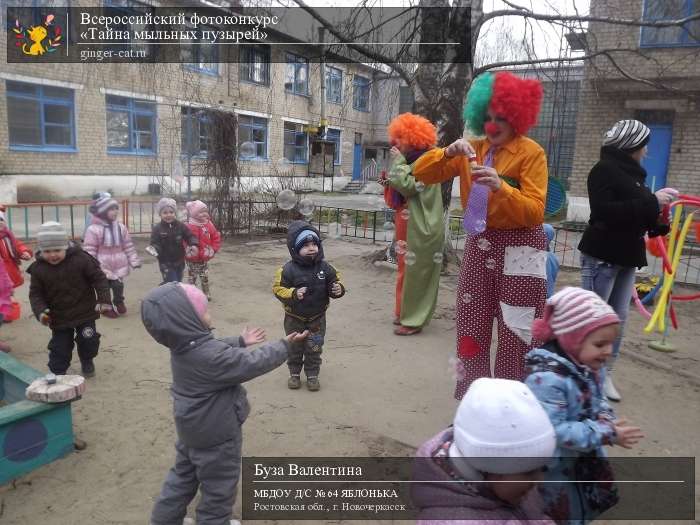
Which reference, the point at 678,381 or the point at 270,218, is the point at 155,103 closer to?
the point at 270,218

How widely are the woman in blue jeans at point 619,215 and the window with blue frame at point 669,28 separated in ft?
26.3

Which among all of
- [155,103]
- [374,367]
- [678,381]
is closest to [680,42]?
[678,381]

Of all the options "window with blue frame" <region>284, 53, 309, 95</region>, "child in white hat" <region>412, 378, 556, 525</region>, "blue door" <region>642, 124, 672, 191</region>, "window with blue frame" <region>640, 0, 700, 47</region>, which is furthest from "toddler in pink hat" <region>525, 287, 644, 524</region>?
"window with blue frame" <region>284, 53, 309, 95</region>

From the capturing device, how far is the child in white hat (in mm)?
1339

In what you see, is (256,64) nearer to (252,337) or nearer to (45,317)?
(45,317)

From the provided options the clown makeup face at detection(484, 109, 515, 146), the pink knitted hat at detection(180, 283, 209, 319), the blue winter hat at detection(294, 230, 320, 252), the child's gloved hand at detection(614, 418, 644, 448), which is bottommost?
the child's gloved hand at detection(614, 418, 644, 448)

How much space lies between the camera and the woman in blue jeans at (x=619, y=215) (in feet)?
10.9

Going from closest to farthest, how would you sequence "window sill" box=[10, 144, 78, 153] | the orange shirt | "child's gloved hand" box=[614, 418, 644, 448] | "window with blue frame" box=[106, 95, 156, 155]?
1. "child's gloved hand" box=[614, 418, 644, 448]
2. the orange shirt
3. "window sill" box=[10, 144, 78, 153]
4. "window with blue frame" box=[106, 95, 156, 155]

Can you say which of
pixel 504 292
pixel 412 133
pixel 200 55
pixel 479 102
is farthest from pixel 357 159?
pixel 504 292

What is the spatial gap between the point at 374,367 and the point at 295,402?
3.05ft

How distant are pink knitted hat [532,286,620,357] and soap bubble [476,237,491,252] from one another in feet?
3.16

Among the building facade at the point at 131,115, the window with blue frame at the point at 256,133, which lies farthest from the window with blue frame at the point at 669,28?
the window with blue frame at the point at 256,133

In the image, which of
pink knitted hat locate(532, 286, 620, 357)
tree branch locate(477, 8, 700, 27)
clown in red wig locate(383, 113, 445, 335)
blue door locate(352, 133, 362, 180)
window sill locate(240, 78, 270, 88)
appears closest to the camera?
pink knitted hat locate(532, 286, 620, 357)
